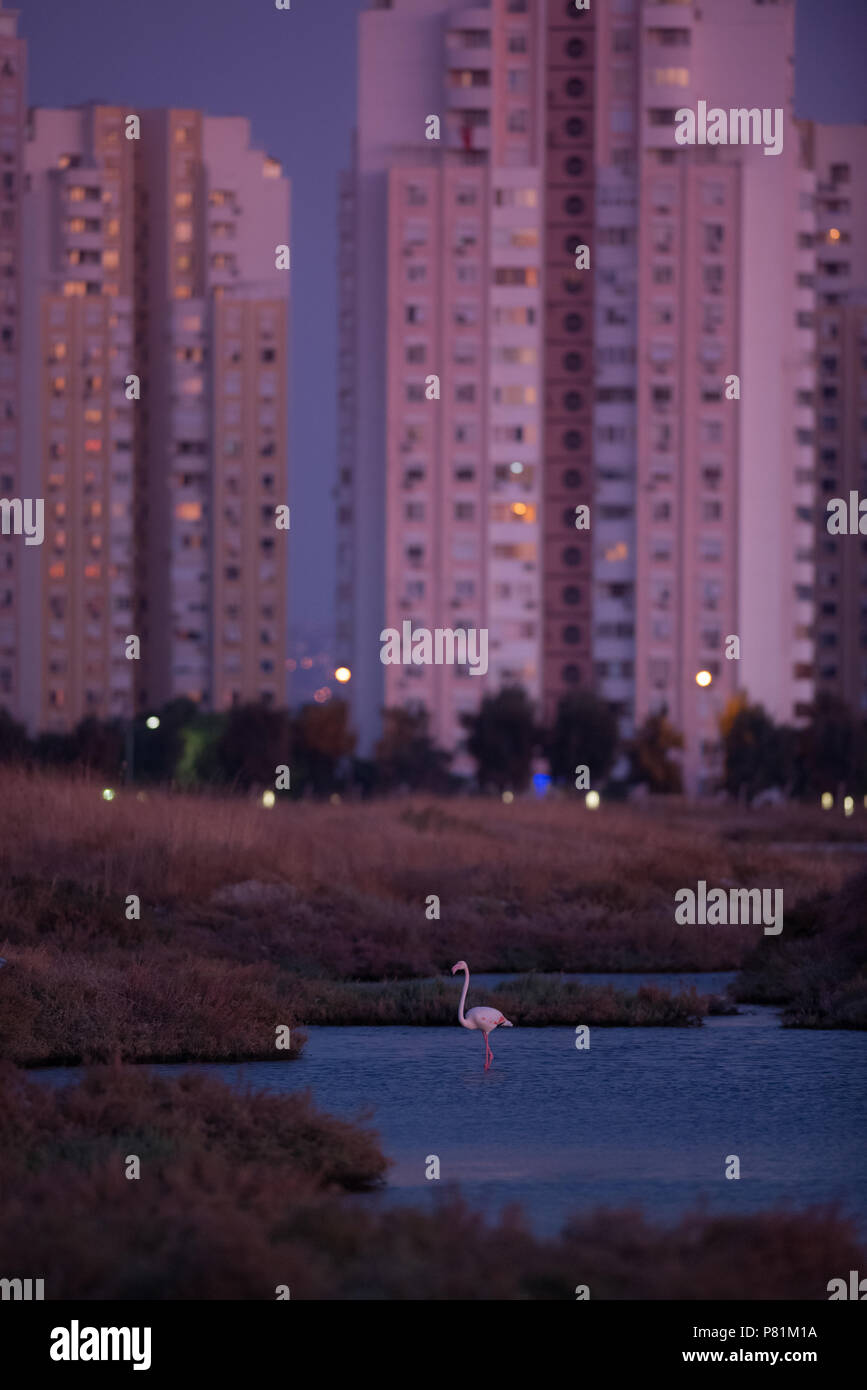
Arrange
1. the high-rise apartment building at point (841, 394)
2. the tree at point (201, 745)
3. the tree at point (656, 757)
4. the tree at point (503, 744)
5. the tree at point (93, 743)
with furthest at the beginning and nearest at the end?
the high-rise apartment building at point (841, 394), the tree at point (656, 757), the tree at point (503, 744), the tree at point (201, 745), the tree at point (93, 743)

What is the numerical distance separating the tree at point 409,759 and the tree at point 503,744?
1.84 meters

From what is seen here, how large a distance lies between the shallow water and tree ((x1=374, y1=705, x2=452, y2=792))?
71657mm

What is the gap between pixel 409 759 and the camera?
90625 millimetres

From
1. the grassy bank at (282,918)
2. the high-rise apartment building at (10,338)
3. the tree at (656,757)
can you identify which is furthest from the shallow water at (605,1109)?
the high-rise apartment building at (10,338)

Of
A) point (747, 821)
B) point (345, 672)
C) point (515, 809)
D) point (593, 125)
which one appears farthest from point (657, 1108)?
point (593, 125)

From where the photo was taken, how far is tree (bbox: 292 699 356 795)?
91.9m

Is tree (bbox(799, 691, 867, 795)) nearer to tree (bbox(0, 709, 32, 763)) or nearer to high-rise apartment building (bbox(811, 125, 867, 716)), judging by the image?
high-rise apartment building (bbox(811, 125, 867, 716))

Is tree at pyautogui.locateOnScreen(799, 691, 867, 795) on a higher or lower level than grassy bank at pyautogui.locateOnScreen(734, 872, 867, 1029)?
higher

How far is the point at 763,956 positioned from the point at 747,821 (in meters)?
36.7

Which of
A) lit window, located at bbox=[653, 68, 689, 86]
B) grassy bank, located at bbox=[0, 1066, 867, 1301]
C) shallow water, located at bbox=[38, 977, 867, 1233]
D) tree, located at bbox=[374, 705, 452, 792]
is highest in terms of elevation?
lit window, located at bbox=[653, 68, 689, 86]

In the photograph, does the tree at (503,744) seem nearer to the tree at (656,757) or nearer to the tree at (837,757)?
the tree at (656,757)

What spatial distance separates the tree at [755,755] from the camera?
88875 mm

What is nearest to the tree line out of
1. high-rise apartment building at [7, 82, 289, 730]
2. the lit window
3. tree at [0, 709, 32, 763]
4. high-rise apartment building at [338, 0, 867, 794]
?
tree at [0, 709, 32, 763]

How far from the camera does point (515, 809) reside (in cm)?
4662
